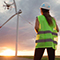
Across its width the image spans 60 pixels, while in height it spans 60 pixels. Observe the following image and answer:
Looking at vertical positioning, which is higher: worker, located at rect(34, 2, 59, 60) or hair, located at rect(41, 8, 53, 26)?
hair, located at rect(41, 8, 53, 26)

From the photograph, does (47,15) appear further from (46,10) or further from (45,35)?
(45,35)

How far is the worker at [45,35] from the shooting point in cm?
318

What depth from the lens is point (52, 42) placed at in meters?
3.25

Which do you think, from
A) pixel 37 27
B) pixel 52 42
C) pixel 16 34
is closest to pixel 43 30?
pixel 37 27

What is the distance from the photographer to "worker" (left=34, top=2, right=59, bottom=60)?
3.18 m

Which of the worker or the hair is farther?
the hair

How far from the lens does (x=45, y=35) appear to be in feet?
10.5

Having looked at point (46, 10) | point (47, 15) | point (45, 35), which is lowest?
point (45, 35)

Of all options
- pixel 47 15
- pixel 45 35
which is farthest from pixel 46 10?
pixel 45 35

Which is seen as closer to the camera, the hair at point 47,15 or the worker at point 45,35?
the worker at point 45,35

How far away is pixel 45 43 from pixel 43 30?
0.32 m

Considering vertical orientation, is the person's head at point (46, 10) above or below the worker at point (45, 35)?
above

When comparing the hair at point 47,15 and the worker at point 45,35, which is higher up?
the hair at point 47,15

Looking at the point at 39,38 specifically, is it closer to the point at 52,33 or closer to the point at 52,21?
the point at 52,33
